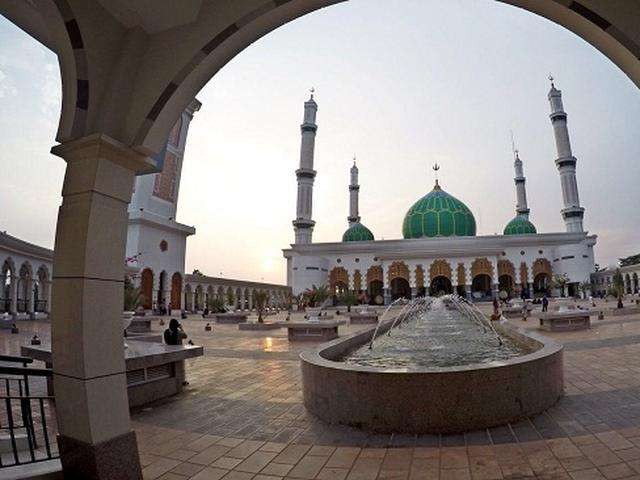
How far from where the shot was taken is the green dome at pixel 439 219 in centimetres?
4800

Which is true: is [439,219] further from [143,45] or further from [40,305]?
[143,45]

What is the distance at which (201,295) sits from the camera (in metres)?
42.2

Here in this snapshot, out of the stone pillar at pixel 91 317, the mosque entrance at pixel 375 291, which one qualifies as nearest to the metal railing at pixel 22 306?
the stone pillar at pixel 91 317

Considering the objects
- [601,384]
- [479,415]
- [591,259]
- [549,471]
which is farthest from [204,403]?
[591,259]

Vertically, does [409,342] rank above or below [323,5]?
below

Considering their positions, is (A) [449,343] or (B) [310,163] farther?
(B) [310,163]

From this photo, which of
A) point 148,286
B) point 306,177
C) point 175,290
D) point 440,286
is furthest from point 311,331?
point 440,286

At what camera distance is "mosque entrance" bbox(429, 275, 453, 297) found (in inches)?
1805

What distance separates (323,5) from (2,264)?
28503 millimetres

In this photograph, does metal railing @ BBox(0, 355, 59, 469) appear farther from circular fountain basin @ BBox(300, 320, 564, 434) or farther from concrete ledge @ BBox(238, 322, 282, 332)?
concrete ledge @ BBox(238, 322, 282, 332)

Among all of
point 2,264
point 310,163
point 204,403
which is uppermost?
point 310,163

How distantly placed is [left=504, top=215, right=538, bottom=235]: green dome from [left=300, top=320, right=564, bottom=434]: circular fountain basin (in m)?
49.0

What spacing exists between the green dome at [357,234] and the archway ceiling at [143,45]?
4866 cm

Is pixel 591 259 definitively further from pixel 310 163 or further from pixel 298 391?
pixel 298 391
